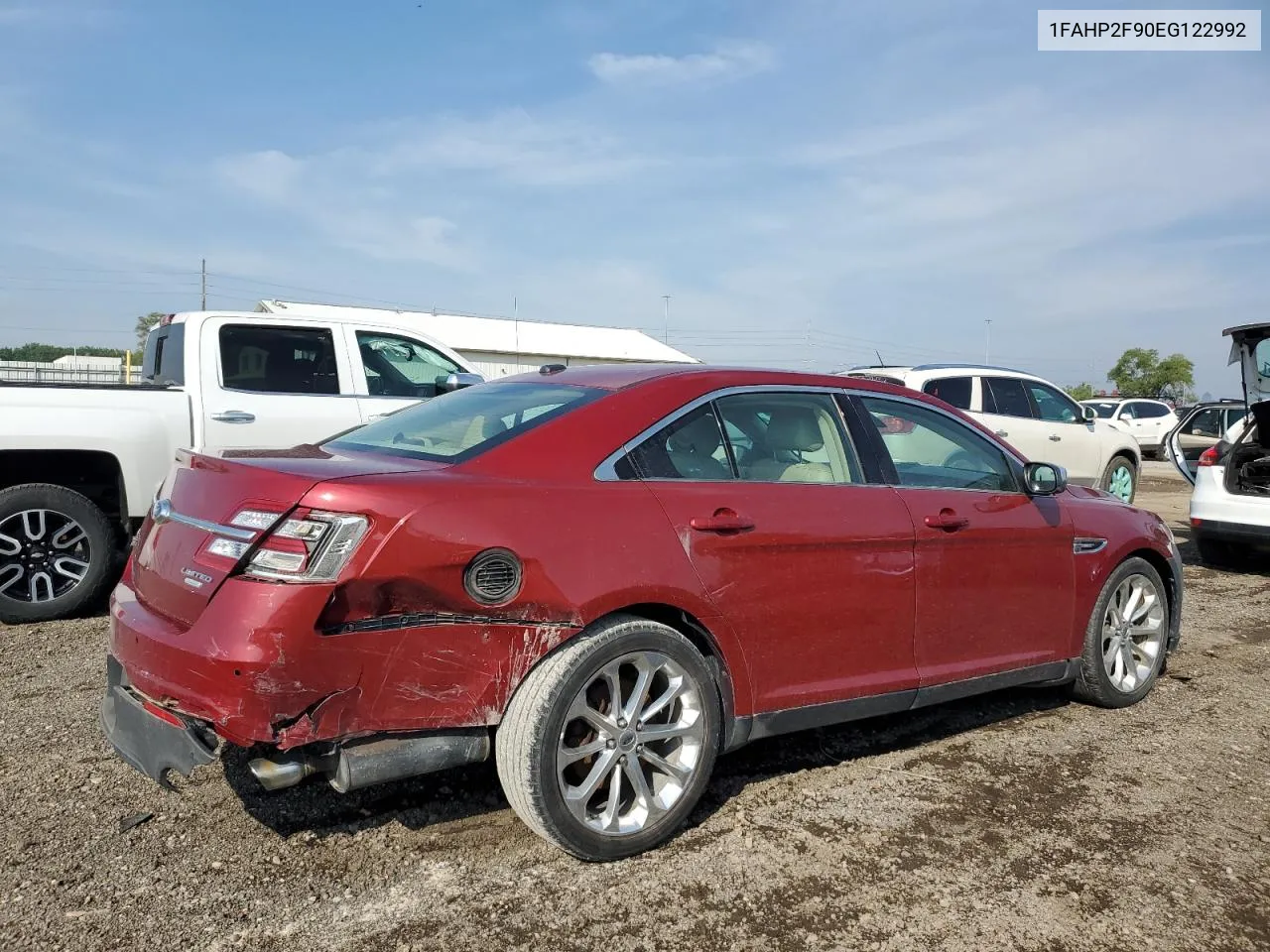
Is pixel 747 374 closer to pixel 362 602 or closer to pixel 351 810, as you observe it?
pixel 362 602

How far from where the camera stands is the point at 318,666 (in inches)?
106

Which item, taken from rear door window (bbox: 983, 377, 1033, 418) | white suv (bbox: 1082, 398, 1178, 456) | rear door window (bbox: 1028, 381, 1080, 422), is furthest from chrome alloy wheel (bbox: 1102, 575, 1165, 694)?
white suv (bbox: 1082, 398, 1178, 456)

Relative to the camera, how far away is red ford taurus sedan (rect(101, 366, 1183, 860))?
2.76 m

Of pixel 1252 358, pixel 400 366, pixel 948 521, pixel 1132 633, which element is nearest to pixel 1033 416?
pixel 1252 358

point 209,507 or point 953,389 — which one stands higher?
point 953,389

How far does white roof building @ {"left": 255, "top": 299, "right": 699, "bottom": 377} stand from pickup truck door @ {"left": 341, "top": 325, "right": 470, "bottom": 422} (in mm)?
33416

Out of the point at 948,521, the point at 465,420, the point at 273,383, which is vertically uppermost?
the point at 273,383

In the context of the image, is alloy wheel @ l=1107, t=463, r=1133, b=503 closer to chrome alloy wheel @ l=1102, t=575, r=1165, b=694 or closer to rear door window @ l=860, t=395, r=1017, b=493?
chrome alloy wheel @ l=1102, t=575, r=1165, b=694

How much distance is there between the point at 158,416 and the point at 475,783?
12.4 ft

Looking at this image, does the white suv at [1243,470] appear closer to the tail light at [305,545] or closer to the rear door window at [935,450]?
the rear door window at [935,450]

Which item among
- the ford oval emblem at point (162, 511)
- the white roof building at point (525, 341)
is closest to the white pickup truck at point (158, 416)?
the ford oval emblem at point (162, 511)

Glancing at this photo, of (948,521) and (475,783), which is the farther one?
(948,521)

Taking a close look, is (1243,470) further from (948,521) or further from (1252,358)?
(948,521)

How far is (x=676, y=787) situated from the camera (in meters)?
3.27
